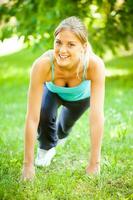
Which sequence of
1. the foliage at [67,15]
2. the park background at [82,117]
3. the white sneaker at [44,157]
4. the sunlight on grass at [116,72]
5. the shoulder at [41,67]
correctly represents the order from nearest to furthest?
the park background at [82,117] < the shoulder at [41,67] < the white sneaker at [44,157] < the foliage at [67,15] < the sunlight on grass at [116,72]

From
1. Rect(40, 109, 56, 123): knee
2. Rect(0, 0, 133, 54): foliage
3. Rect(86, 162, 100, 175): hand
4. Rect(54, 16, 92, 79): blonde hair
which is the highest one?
Rect(54, 16, 92, 79): blonde hair

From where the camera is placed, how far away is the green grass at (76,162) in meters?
3.77

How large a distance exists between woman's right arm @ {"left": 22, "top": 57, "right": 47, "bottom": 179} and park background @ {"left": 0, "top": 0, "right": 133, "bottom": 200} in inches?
4.6

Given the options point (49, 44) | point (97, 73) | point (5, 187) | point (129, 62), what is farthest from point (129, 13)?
point (5, 187)

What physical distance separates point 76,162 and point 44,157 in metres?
0.31

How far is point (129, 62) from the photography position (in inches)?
554

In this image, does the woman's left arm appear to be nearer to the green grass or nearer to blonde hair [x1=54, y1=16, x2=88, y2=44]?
the green grass

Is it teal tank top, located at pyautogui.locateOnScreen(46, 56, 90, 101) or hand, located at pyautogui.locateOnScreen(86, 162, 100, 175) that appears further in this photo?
teal tank top, located at pyautogui.locateOnScreen(46, 56, 90, 101)

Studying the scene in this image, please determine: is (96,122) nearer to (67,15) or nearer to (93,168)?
(93,168)

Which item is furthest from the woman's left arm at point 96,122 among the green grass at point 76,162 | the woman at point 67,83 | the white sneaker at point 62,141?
the white sneaker at point 62,141

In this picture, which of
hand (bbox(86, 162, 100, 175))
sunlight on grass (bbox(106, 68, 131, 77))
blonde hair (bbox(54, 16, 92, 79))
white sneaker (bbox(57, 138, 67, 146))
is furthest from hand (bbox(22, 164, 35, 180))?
sunlight on grass (bbox(106, 68, 131, 77))

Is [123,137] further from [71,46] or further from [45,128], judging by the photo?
[71,46]

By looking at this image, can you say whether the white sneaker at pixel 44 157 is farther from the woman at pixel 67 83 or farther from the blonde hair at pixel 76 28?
the blonde hair at pixel 76 28

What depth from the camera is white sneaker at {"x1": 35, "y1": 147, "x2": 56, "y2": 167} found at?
464cm
